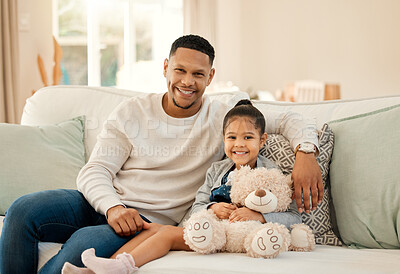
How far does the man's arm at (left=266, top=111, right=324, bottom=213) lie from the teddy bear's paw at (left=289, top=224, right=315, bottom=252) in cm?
9

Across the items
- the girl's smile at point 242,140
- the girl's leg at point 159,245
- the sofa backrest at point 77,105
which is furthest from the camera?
the sofa backrest at point 77,105

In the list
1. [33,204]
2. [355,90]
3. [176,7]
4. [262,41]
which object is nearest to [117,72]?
[176,7]

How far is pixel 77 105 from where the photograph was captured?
2186mm

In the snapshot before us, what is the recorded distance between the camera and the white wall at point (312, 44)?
4.95 metres

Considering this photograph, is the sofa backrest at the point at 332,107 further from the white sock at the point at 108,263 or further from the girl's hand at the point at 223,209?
the white sock at the point at 108,263

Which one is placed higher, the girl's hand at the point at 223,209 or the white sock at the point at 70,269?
the girl's hand at the point at 223,209

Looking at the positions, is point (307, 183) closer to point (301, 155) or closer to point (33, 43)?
point (301, 155)

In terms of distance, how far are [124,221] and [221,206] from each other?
12.0 inches

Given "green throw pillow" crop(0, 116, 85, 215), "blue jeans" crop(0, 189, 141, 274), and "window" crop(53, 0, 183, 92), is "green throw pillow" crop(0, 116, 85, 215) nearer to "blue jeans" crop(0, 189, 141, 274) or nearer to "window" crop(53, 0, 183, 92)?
"blue jeans" crop(0, 189, 141, 274)

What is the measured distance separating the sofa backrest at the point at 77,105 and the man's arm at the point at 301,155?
0.39 m

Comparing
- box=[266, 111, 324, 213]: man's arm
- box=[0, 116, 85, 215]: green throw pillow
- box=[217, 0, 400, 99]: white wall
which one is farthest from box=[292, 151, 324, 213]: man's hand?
box=[217, 0, 400, 99]: white wall

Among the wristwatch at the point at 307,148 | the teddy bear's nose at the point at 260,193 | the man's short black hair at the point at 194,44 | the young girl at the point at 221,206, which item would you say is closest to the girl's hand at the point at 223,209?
the young girl at the point at 221,206

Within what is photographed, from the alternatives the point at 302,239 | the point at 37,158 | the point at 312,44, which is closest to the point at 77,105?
the point at 37,158

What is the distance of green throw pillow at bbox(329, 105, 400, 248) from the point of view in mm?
1494
